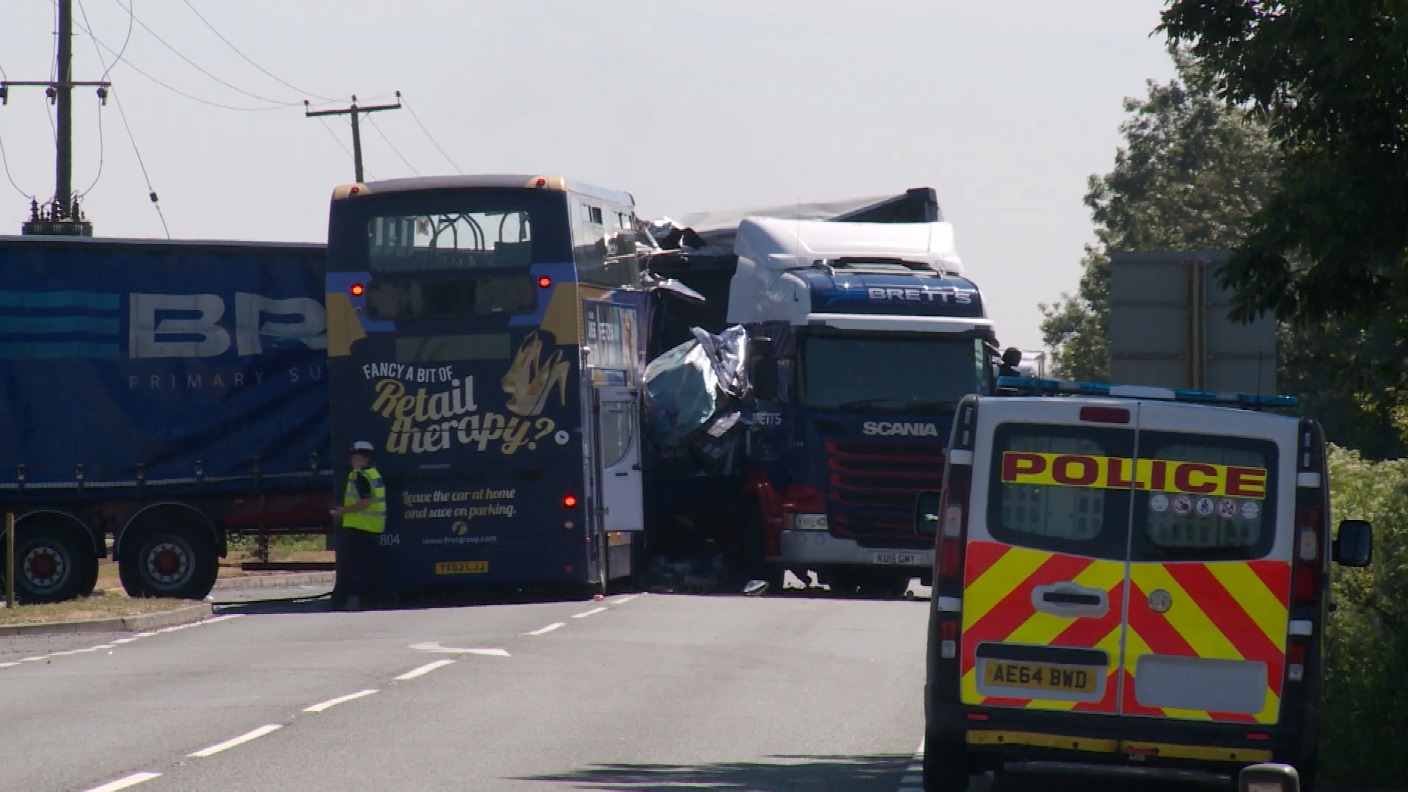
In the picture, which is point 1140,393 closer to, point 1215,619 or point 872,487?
→ point 1215,619

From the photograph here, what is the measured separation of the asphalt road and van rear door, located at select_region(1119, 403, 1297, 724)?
6.03 ft

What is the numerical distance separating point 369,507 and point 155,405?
3.37 m

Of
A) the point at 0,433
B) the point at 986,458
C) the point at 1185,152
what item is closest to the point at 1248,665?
the point at 986,458

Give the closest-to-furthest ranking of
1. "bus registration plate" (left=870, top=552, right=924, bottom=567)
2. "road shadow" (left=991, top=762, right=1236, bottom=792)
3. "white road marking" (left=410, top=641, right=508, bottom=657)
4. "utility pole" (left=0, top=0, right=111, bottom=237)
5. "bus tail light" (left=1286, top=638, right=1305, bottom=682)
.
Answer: "bus tail light" (left=1286, top=638, right=1305, bottom=682) → "road shadow" (left=991, top=762, right=1236, bottom=792) → "white road marking" (left=410, top=641, right=508, bottom=657) → "bus registration plate" (left=870, top=552, right=924, bottom=567) → "utility pole" (left=0, top=0, right=111, bottom=237)

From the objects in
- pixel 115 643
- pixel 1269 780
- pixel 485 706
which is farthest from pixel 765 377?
pixel 1269 780

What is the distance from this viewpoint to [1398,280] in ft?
38.3

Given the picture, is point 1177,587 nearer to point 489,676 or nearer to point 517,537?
point 489,676

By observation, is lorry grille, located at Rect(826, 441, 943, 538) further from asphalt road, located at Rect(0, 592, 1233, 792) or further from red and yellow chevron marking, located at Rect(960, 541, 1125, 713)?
red and yellow chevron marking, located at Rect(960, 541, 1125, 713)

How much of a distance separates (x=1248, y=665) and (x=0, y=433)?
17.4 meters

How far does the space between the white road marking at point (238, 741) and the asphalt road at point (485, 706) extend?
0.7 inches

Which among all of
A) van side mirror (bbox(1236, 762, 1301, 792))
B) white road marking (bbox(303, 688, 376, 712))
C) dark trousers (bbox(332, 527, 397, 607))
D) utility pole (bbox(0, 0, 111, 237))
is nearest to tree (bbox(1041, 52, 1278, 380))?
utility pole (bbox(0, 0, 111, 237))

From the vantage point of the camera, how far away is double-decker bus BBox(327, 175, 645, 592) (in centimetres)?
2189

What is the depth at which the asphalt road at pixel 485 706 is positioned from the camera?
10812mm

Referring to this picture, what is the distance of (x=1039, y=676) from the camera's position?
949 cm
